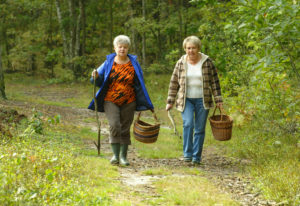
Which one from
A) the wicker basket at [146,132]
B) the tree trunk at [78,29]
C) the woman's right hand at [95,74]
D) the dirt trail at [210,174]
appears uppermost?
the tree trunk at [78,29]

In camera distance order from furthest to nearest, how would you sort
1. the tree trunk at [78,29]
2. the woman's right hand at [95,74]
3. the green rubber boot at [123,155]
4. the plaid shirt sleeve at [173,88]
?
the tree trunk at [78,29]
the plaid shirt sleeve at [173,88]
the green rubber boot at [123,155]
the woman's right hand at [95,74]

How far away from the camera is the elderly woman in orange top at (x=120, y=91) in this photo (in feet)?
22.4

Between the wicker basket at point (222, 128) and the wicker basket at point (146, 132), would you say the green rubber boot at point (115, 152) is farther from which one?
the wicker basket at point (222, 128)

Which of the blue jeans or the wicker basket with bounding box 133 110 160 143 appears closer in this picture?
the wicker basket with bounding box 133 110 160 143

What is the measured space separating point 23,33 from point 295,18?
27.9 m

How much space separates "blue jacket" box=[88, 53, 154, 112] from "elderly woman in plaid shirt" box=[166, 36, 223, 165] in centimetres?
73

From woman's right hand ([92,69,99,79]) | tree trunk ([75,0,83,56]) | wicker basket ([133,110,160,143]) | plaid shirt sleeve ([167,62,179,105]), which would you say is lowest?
wicker basket ([133,110,160,143])

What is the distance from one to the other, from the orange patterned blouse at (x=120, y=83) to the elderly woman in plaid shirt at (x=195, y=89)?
39.2 inches

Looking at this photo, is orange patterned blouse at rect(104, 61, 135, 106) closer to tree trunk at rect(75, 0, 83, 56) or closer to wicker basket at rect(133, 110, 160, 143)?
wicker basket at rect(133, 110, 160, 143)

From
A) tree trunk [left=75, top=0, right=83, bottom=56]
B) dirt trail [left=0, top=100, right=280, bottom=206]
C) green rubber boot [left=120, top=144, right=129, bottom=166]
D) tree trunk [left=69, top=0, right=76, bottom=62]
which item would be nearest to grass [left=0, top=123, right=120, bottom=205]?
dirt trail [left=0, top=100, right=280, bottom=206]

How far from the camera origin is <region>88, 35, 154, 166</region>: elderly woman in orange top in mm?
6812

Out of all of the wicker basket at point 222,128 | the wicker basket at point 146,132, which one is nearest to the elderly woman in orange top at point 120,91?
the wicker basket at point 146,132

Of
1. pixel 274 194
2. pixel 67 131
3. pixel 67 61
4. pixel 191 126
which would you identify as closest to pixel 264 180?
pixel 274 194

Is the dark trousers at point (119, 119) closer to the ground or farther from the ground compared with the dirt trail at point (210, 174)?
farther from the ground
